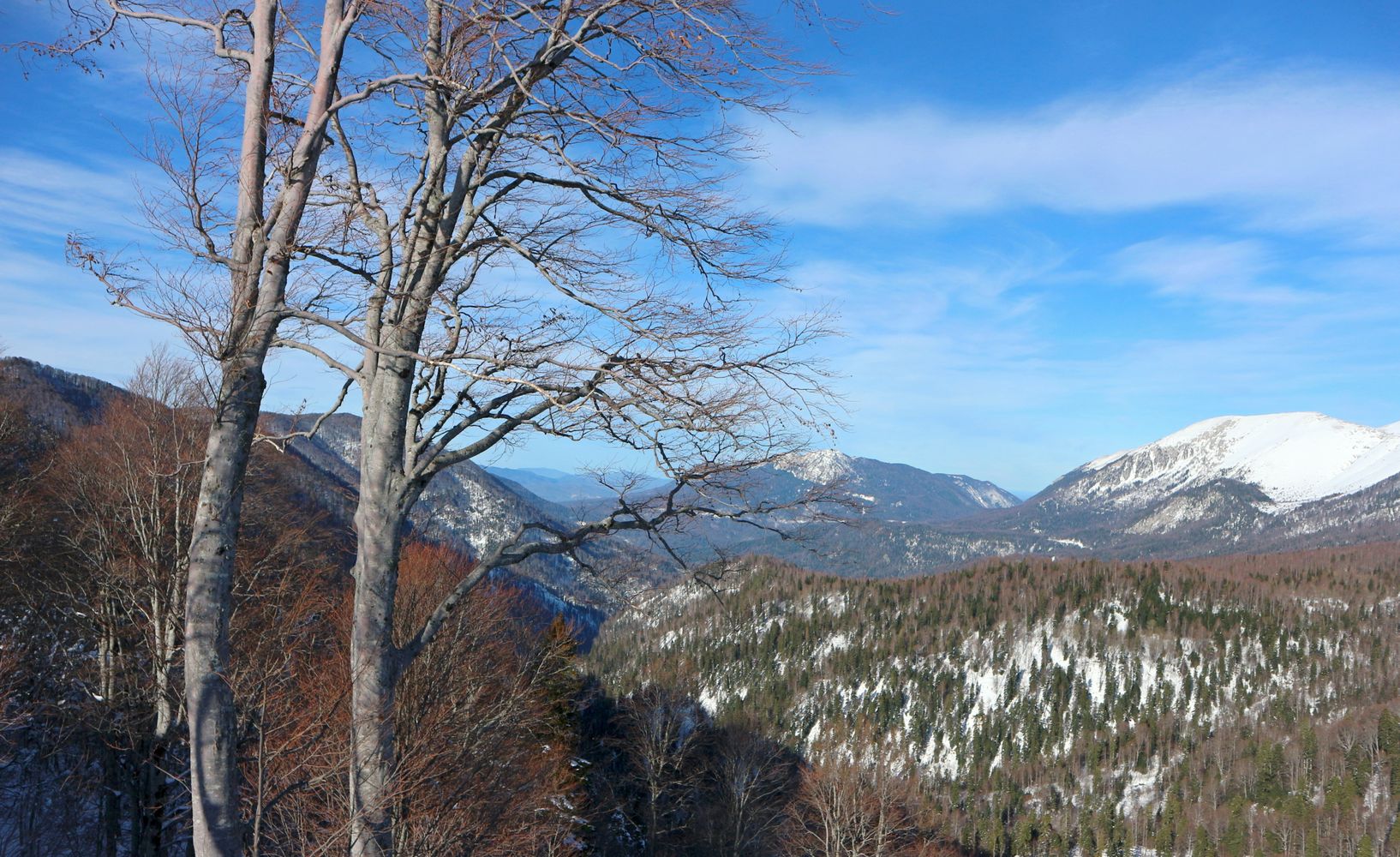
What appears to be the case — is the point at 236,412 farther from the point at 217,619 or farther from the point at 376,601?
the point at 376,601

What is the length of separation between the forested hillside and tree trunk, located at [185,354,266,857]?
95204 millimetres

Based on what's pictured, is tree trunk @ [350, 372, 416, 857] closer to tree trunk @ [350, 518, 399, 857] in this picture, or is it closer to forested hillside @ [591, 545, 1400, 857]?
tree trunk @ [350, 518, 399, 857]

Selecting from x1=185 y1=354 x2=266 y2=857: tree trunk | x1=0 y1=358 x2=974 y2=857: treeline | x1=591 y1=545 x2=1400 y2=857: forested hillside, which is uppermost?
x1=185 y1=354 x2=266 y2=857: tree trunk

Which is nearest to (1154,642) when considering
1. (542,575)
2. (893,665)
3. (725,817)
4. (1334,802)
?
(1334,802)

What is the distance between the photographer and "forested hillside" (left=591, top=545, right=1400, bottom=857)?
111m

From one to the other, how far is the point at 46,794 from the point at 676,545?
19452mm

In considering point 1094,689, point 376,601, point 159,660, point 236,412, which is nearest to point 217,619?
point 236,412

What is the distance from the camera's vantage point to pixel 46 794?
58.7 feet

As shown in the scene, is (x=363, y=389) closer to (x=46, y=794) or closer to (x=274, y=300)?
→ (x=274, y=300)

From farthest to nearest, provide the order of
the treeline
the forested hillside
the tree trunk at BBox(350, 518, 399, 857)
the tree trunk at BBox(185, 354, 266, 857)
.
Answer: the forested hillside → the treeline → the tree trunk at BBox(350, 518, 399, 857) → the tree trunk at BBox(185, 354, 266, 857)

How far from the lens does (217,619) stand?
150 inches

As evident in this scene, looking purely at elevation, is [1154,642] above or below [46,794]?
below

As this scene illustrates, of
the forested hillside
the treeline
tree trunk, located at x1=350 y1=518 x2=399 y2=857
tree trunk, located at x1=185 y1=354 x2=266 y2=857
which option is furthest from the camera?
the forested hillside

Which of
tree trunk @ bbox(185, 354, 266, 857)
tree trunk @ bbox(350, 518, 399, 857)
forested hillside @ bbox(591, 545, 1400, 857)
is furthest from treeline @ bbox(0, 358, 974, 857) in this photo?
forested hillside @ bbox(591, 545, 1400, 857)
